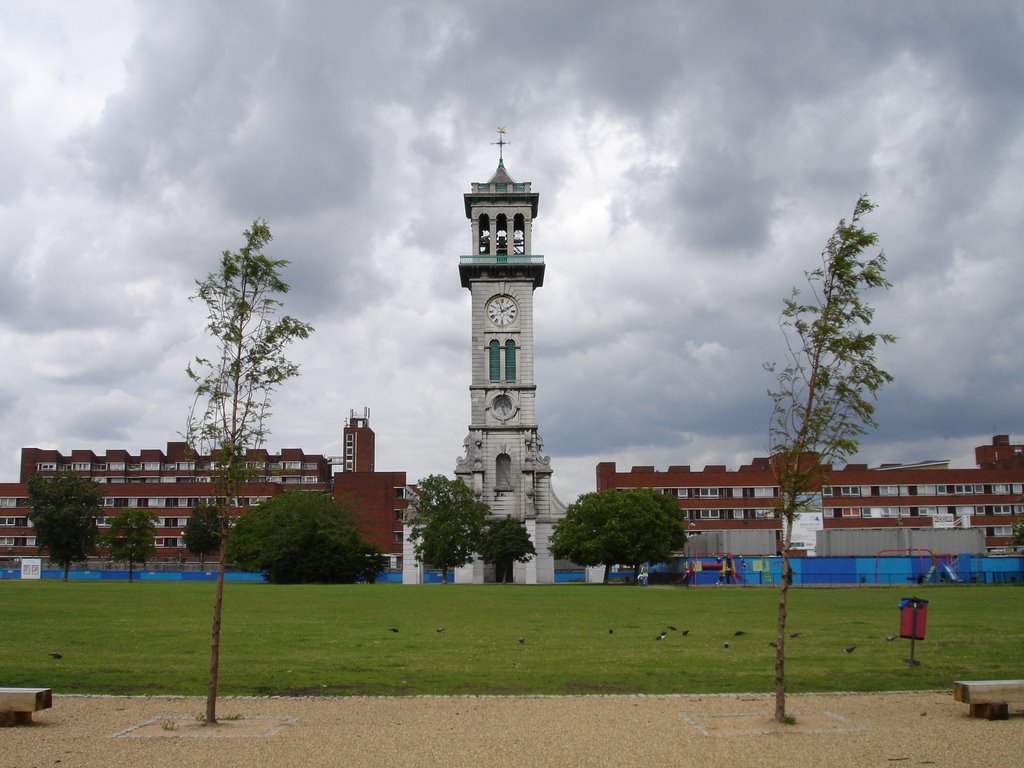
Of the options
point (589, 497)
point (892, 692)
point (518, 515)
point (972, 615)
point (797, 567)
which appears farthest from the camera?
point (518, 515)

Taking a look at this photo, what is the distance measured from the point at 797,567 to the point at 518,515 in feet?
91.6

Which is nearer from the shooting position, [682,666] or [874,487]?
[682,666]

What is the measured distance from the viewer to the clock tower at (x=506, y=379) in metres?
92.5

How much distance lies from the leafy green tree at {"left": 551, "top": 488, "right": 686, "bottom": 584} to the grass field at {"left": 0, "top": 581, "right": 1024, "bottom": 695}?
41022mm

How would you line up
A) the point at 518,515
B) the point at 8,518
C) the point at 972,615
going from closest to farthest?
the point at 972,615
the point at 518,515
the point at 8,518

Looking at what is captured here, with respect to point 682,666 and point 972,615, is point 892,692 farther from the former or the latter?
point 972,615

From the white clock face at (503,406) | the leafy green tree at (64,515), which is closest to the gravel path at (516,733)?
the white clock face at (503,406)

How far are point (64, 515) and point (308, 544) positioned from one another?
25.5 meters

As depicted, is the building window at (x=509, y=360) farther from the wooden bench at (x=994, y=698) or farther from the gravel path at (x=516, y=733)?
the wooden bench at (x=994, y=698)

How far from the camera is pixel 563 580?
102m

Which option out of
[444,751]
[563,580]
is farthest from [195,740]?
[563,580]

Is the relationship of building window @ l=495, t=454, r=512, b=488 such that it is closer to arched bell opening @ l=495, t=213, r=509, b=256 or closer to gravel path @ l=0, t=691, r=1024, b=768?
arched bell opening @ l=495, t=213, r=509, b=256

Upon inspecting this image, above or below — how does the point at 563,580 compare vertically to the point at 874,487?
below

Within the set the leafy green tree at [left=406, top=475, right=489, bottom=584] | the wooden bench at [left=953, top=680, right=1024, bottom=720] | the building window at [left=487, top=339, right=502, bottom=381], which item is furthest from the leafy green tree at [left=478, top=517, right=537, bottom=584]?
the wooden bench at [left=953, top=680, right=1024, bottom=720]
